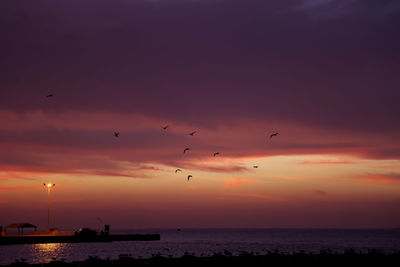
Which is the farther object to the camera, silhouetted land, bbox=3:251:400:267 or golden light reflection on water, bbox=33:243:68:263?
golden light reflection on water, bbox=33:243:68:263

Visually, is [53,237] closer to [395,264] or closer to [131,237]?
[131,237]

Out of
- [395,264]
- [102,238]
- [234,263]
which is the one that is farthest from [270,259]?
[102,238]

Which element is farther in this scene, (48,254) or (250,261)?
(48,254)

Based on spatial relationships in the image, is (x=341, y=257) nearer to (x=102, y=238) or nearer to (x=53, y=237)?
(x=53, y=237)

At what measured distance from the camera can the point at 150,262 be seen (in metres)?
44.4

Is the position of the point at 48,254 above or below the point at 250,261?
below

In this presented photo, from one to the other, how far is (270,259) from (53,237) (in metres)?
71.8

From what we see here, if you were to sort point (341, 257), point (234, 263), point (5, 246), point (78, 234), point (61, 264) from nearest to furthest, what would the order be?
point (61, 264), point (234, 263), point (341, 257), point (5, 246), point (78, 234)

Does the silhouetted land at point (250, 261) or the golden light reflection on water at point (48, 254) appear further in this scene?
the golden light reflection on water at point (48, 254)

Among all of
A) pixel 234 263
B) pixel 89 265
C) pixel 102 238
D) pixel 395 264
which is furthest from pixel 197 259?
pixel 102 238

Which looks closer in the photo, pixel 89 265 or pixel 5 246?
pixel 89 265

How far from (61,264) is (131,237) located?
8772 centimetres

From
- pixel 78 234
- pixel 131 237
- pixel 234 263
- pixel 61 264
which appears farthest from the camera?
pixel 131 237

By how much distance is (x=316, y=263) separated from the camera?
151 ft
